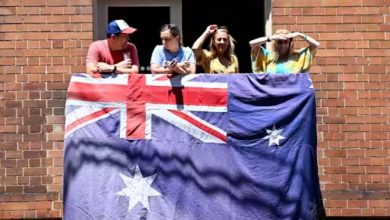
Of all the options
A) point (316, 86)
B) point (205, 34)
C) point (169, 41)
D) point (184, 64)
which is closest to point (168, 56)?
point (169, 41)

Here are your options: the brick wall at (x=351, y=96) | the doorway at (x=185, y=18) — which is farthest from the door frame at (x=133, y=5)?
the brick wall at (x=351, y=96)

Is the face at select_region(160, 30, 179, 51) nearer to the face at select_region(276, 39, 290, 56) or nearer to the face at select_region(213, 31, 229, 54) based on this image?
the face at select_region(213, 31, 229, 54)

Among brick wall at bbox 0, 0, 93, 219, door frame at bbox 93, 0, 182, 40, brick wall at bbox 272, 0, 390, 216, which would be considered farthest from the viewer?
door frame at bbox 93, 0, 182, 40

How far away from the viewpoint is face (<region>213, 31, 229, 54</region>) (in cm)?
741

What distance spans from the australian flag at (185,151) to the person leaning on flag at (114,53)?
11 cm

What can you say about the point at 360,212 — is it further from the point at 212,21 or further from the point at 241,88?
the point at 212,21

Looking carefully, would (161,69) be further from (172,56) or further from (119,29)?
(119,29)

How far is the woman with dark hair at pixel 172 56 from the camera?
23.4 ft

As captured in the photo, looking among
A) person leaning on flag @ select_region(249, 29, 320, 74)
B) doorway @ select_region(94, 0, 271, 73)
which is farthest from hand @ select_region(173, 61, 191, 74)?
doorway @ select_region(94, 0, 271, 73)

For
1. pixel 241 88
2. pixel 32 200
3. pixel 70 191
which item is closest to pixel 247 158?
pixel 241 88

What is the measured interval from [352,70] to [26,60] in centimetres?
351

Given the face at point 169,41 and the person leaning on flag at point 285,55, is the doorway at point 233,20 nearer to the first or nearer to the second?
the person leaning on flag at point 285,55

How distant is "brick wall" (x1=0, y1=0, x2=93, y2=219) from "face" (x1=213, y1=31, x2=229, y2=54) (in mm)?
1596

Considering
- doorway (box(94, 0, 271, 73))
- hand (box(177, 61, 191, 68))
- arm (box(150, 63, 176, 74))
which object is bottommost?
arm (box(150, 63, 176, 74))
